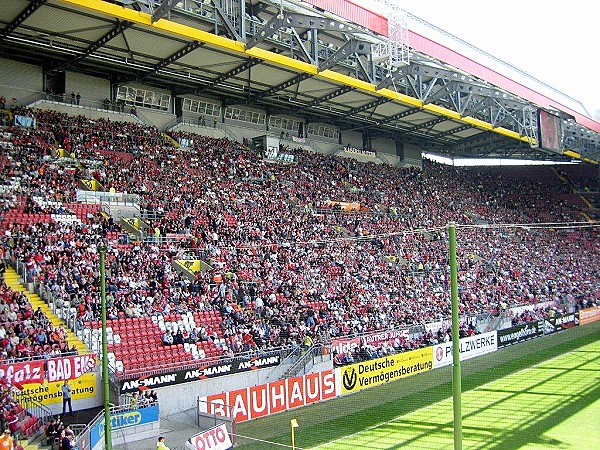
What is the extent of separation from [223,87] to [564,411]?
23.0 m

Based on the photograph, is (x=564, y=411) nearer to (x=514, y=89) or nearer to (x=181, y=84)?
(x=514, y=89)

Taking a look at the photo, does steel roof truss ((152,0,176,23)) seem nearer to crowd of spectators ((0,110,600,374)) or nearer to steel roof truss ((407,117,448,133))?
crowd of spectators ((0,110,600,374))

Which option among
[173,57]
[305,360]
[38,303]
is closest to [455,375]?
[38,303]

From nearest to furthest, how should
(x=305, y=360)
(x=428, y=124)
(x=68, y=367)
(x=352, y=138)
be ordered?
(x=68, y=367), (x=305, y=360), (x=428, y=124), (x=352, y=138)

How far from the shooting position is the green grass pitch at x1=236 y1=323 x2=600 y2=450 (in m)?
15.7

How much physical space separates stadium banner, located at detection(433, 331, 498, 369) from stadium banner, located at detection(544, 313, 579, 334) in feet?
18.6

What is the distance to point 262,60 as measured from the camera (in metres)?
29.0

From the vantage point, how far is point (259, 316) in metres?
22.9

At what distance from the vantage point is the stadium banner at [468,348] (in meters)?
26.1

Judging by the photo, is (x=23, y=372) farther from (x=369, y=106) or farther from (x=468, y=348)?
(x=369, y=106)

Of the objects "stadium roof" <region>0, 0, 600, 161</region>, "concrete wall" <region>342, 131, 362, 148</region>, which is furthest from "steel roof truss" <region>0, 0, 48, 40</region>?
"concrete wall" <region>342, 131, 362, 148</region>

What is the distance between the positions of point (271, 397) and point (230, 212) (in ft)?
38.7

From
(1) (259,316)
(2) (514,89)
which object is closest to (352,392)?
(1) (259,316)

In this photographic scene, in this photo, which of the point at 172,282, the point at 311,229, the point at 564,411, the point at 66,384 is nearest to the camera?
the point at 66,384
